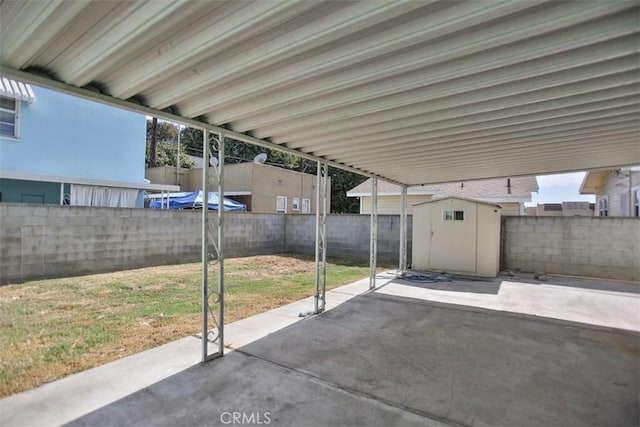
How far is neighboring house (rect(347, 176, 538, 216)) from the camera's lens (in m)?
12.5

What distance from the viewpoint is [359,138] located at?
4.25 m

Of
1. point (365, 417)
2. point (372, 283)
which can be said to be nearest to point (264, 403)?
point (365, 417)

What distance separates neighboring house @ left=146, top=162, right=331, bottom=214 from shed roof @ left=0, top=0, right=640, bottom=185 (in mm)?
13012

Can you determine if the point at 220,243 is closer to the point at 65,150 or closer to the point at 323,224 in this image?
the point at 323,224

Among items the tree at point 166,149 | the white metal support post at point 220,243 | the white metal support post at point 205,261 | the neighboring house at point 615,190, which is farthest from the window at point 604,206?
the tree at point 166,149

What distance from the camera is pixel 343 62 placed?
2.29 meters

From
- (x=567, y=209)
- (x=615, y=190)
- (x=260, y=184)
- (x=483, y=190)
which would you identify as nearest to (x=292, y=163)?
(x=260, y=184)

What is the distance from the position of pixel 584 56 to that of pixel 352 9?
167 centimetres

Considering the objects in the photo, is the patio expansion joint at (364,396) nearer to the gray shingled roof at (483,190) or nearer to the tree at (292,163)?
the gray shingled roof at (483,190)

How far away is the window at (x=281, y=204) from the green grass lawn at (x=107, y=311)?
9.44 m

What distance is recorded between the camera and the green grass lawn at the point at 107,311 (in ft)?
10.8

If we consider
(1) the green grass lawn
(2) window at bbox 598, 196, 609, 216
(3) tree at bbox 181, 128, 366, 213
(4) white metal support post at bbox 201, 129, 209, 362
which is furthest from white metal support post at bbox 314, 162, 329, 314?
(3) tree at bbox 181, 128, 366, 213

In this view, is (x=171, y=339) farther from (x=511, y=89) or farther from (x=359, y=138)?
(x=511, y=89)

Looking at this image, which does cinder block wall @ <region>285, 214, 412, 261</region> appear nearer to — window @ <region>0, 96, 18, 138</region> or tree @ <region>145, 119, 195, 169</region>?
window @ <region>0, 96, 18, 138</region>
